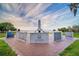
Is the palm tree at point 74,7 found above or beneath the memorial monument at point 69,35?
above

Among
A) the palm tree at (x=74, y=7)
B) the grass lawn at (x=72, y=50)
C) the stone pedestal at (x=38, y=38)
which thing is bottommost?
the grass lawn at (x=72, y=50)

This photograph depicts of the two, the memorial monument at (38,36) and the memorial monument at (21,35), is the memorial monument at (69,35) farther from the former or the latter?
the memorial monument at (21,35)

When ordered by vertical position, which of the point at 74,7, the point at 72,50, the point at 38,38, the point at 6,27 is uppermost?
the point at 74,7

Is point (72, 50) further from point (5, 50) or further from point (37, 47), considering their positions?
point (5, 50)

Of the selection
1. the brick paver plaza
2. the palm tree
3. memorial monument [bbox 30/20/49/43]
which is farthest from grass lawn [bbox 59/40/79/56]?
the palm tree

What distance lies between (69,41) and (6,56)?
71 centimetres

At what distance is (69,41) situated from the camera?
213 cm

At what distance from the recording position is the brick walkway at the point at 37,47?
2.07m

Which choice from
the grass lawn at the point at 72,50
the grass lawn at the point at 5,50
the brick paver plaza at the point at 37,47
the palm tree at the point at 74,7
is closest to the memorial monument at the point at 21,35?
the brick paver plaza at the point at 37,47

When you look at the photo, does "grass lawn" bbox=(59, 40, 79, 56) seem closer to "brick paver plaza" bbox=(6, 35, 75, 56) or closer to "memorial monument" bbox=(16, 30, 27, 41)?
"brick paver plaza" bbox=(6, 35, 75, 56)

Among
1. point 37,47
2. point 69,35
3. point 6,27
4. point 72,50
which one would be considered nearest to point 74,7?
point 69,35

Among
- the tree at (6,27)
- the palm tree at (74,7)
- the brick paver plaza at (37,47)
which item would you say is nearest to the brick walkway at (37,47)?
the brick paver plaza at (37,47)

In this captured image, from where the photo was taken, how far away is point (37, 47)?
82.4 inches

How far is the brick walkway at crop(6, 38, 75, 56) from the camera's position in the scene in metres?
2.07
